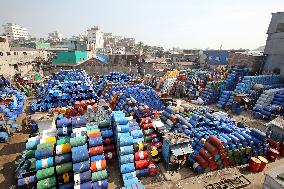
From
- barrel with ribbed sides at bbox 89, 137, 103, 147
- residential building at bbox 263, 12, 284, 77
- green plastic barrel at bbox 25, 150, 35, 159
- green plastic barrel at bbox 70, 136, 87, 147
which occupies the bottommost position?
green plastic barrel at bbox 25, 150, 35, 159

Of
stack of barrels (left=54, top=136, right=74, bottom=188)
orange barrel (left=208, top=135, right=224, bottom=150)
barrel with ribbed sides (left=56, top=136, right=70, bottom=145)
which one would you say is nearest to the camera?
stack of barrels (left=54, top=136, right=74, bottom=188)

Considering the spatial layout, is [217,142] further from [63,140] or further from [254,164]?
[63,140]

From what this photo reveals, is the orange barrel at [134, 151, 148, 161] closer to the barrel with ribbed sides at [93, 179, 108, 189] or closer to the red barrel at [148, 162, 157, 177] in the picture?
the red barrel at [148, 162, 157, 177]

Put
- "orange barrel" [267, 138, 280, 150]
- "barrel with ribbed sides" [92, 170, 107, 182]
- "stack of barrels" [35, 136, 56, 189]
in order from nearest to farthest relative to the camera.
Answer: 1. "stack of barrels" [35, 136, 56, 189]
2. "barrel with ribbed sides" [92, 170, 107, 182]
3. "orange barrel" [267, 138, 280, 150]

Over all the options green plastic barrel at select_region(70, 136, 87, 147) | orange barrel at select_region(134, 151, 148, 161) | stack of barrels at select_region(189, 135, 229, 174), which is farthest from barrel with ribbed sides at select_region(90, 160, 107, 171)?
stack of barrels at select_region(189, 135, 229, 174)

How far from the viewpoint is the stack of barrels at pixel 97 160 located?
12641mm

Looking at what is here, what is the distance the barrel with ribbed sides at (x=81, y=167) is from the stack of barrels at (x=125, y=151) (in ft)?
7.59

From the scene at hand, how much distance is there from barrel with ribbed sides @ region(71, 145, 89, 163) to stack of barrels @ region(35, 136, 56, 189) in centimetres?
150

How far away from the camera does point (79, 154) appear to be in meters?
12.4

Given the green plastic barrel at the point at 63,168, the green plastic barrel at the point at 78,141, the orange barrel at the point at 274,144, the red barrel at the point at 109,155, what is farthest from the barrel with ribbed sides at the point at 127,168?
the orange barrel at the point at 274,144

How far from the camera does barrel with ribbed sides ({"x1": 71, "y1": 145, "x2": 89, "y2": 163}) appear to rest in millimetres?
12273

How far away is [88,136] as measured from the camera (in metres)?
13.8

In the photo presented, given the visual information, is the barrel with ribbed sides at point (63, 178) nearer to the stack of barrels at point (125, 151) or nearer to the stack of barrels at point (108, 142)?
the stack of barrels at point (108, 142)

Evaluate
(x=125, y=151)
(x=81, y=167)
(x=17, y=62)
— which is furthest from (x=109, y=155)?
(x=17, y=62)
